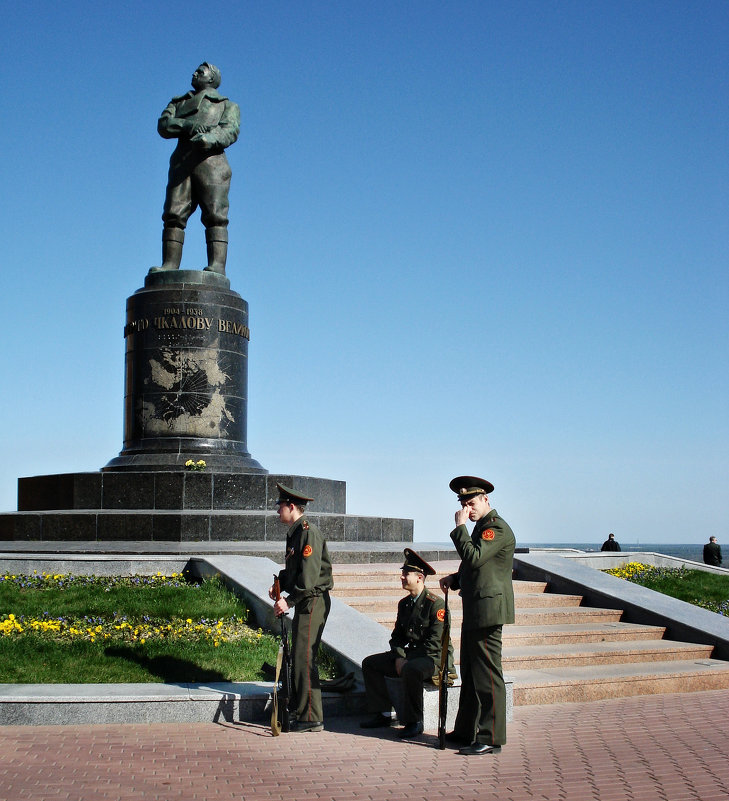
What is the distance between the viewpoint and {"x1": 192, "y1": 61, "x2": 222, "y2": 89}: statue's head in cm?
1748

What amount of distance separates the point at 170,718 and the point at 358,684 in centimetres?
146

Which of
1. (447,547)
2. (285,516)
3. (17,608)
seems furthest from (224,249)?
(285,516)

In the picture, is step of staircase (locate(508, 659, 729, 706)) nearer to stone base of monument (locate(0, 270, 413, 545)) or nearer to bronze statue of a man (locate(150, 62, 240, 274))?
stone base of monument (locate(0, 270, 413, 545))

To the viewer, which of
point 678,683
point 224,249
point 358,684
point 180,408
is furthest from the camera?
point 224,249

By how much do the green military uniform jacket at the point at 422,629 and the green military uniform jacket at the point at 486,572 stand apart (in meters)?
0.40

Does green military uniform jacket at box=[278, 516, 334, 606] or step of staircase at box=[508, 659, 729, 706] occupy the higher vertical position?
green military uniform jacket at box=[278, 516, 334, 606]

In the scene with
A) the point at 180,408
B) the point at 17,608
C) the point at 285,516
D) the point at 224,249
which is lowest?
the point at 17,608

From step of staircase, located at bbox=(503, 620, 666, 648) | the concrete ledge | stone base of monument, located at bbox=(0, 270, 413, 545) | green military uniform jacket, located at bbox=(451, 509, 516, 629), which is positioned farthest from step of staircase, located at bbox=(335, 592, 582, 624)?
stone base of monument, located at bbox=(0, 270, 413, 545)

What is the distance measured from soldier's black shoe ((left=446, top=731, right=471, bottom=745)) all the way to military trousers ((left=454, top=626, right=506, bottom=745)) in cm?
1

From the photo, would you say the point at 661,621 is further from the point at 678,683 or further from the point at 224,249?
the point at 224,249

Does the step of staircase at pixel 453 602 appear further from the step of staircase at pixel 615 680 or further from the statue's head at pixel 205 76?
the statue's head at pixel 205 76

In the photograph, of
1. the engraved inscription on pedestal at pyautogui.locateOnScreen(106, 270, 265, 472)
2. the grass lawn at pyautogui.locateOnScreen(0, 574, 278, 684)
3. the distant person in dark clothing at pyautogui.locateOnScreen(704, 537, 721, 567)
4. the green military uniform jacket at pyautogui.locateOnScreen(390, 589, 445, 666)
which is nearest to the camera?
the green military uniform jacket at pyautogui.locateOnScreen(390, 589, 445, 666)

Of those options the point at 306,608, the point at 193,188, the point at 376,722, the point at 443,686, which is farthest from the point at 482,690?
the point at 193,188

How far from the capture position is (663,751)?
21.4ft
